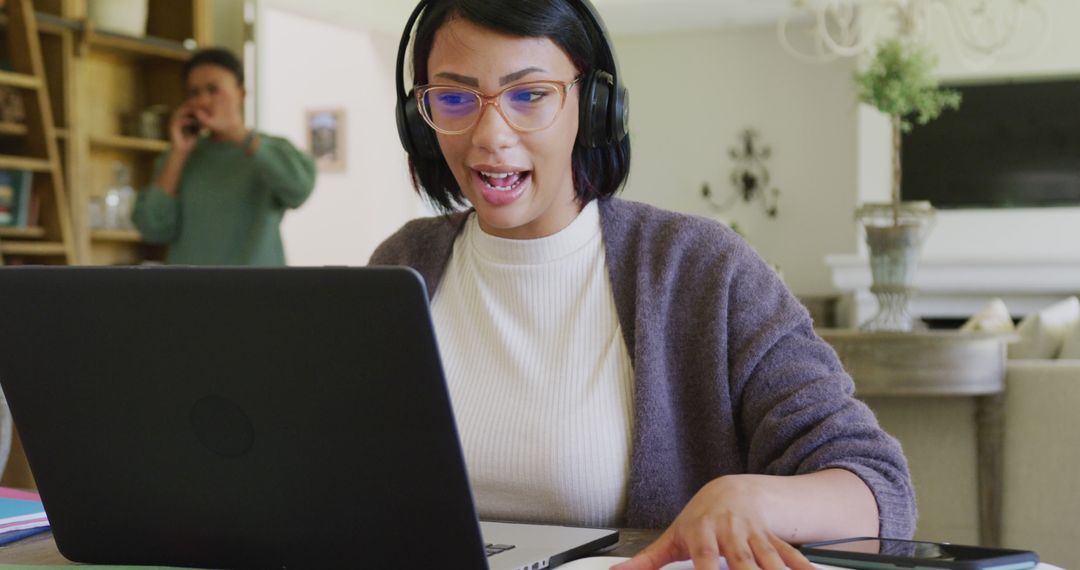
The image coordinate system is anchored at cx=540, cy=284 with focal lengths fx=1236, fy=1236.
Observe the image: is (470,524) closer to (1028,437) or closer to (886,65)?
(1028,437)

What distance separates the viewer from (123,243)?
16.9 feet

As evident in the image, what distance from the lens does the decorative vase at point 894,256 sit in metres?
2.79

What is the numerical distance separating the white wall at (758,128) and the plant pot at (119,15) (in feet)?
11.6

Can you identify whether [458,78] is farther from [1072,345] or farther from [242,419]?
[1072,345]

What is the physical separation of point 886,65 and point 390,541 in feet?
8.88

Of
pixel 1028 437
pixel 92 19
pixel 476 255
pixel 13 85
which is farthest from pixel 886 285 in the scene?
pixel 92 19

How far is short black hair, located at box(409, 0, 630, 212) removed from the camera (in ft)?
3.88

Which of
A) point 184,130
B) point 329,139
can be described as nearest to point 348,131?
point 329,139

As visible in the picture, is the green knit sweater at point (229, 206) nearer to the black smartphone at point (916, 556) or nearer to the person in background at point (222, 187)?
the person in background at point (222, 187)

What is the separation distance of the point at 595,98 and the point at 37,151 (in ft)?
12.6

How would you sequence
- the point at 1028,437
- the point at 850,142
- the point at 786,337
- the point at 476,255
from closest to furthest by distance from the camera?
the point at 786,337 → the point at 476,255 → the point at 1028,437 → the point at 850,142

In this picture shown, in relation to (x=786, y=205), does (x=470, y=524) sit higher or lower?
lower

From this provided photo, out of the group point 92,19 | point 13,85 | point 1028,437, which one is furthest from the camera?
point 92,19

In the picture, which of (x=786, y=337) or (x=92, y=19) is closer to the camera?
(x=786, y=337)
